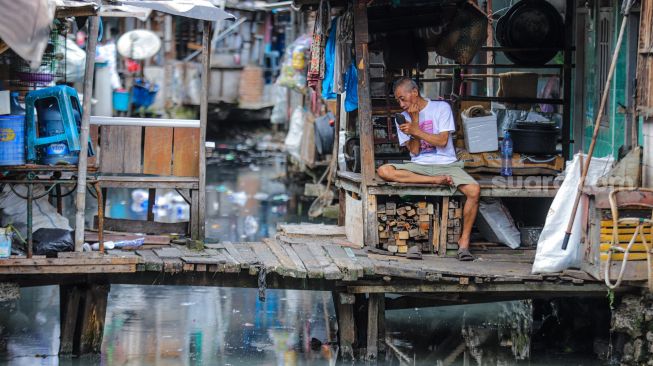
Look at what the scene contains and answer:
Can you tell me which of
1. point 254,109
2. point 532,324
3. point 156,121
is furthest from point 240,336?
point 254,109

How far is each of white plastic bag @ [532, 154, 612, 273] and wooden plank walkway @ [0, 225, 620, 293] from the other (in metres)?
0.12

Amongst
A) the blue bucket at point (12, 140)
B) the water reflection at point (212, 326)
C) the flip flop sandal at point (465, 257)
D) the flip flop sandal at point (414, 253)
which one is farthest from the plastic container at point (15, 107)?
the flip flop sandal at point (465, 257)

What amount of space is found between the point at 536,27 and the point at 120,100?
52.4 ft

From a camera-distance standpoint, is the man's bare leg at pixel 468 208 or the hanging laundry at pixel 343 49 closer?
the man's bare leg at pixel 468 208

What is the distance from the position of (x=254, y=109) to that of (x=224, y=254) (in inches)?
864

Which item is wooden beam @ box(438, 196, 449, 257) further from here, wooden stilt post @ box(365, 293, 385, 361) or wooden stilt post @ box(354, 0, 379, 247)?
wooden stilt post @ box(365, 293, 385, 361)

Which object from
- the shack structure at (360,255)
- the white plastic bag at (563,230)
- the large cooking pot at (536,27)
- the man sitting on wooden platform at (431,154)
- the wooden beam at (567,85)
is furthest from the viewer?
the large cooking pot at (536,27)

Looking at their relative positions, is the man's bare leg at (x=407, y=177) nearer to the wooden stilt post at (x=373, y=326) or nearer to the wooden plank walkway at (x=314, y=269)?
the wooden plank walkway at (x=314, y=269)

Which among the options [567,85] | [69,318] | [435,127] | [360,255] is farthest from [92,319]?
[567,85]

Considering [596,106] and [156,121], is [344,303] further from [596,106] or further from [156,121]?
[596,106]

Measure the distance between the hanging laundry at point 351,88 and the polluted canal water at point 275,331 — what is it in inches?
92.9

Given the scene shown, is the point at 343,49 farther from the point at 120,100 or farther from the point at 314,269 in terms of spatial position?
the point at 120,100

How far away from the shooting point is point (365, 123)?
10.3 metres

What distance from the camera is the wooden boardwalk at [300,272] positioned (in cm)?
915
